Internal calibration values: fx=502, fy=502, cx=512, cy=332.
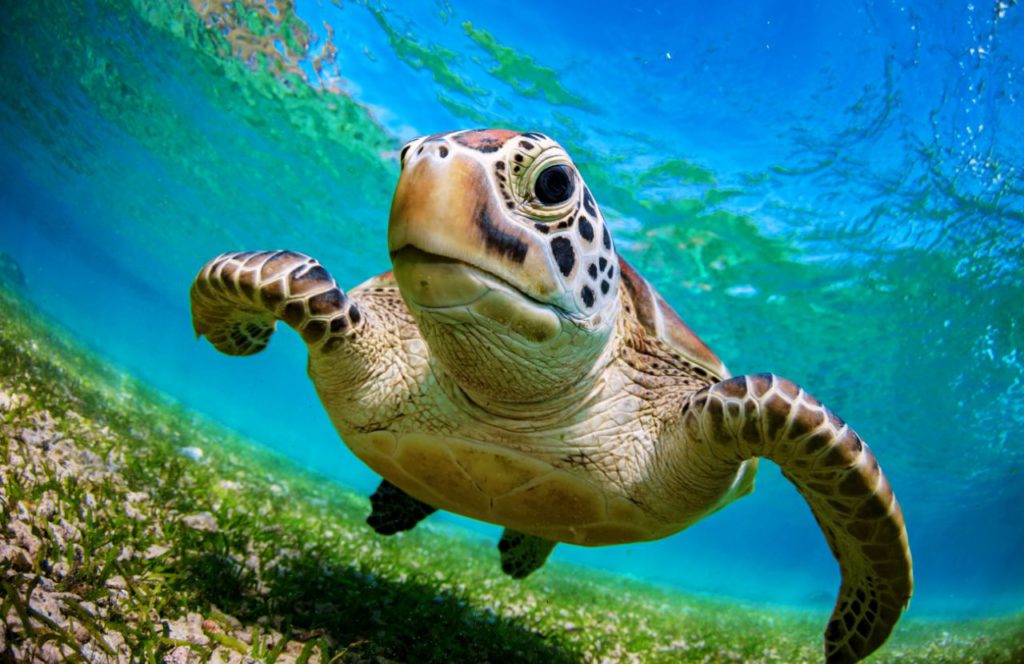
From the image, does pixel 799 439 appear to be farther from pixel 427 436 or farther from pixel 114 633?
pixel 114 633

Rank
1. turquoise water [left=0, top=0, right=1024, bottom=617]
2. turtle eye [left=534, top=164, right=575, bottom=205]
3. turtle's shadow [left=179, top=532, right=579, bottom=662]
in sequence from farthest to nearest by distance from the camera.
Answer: turquoise water [left=0, top=0, right=1024, bottom=617] < turtle's shadow [left=179, top=532, right=579, bottom=662] < turtle eye [left=534, top=164, right=575, bottom=205]

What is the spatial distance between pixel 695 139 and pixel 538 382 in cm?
1029

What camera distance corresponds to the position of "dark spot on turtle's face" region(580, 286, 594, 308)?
1.78 metres

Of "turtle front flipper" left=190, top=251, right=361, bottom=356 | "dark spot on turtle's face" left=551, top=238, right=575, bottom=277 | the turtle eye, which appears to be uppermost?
the turtle eye

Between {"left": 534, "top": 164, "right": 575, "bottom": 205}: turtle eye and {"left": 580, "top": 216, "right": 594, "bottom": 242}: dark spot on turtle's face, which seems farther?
{"left": 580, "top": 216, "right": 594, "bottom": 242}: dark spot on turtle's face

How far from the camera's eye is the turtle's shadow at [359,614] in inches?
79.6

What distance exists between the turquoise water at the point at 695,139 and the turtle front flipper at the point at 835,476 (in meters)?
8.99

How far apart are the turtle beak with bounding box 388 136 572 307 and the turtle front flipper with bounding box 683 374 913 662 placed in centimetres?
98

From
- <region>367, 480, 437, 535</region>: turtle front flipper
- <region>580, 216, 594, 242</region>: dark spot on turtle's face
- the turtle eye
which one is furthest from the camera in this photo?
<region>367, 480, 437, 535</region>: turtle front flipper

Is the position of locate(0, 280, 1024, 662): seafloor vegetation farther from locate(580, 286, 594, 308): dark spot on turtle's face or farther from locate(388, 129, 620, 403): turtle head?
locate(580, 286, 594, 308): dark spot on turtle's face

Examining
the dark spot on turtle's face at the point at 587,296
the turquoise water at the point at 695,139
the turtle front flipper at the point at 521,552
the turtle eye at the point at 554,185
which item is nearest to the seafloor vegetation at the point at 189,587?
the turtle front flipper at the point at 521,552

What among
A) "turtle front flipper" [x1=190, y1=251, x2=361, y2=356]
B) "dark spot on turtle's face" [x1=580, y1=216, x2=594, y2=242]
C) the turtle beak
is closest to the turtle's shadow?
"turtle front flipper" [x1=190, y1=251, x2=361, y2=356]

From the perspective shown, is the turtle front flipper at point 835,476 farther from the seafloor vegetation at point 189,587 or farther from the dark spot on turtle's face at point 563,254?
the seafloor vegetation at point 189,587

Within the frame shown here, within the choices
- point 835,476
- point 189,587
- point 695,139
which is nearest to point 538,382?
point 835,476
